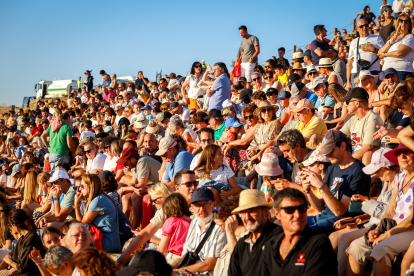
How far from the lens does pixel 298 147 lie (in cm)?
606

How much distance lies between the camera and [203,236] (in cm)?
478

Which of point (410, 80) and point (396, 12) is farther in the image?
point (396, 12)

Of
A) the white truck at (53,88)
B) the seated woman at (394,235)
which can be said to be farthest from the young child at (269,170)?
the white truck at (53,88)

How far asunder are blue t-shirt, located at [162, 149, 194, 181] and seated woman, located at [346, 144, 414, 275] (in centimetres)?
370

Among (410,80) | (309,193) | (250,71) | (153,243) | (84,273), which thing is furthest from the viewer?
(250,71)

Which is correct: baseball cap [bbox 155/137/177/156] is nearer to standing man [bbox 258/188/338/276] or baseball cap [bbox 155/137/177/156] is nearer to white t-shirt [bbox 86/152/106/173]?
white t-shirt [bbox 86/152/106/173]

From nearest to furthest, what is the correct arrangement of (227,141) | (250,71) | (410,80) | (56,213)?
1. (410,80)
2. (56,213)
3. (227,141)
4. (250,71)

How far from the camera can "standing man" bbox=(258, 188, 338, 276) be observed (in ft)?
11.2

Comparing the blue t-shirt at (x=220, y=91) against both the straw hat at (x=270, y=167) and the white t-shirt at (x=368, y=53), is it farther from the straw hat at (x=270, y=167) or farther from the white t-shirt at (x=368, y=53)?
the straw hat at (x=270, y=167)

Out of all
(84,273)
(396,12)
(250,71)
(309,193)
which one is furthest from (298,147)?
(396,12)

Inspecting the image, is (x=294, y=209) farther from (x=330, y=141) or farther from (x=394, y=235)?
(x=330, y=141)

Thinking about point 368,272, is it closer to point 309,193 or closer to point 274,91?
point 309,193

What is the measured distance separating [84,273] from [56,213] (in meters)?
3.93

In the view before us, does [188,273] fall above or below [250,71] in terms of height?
below
